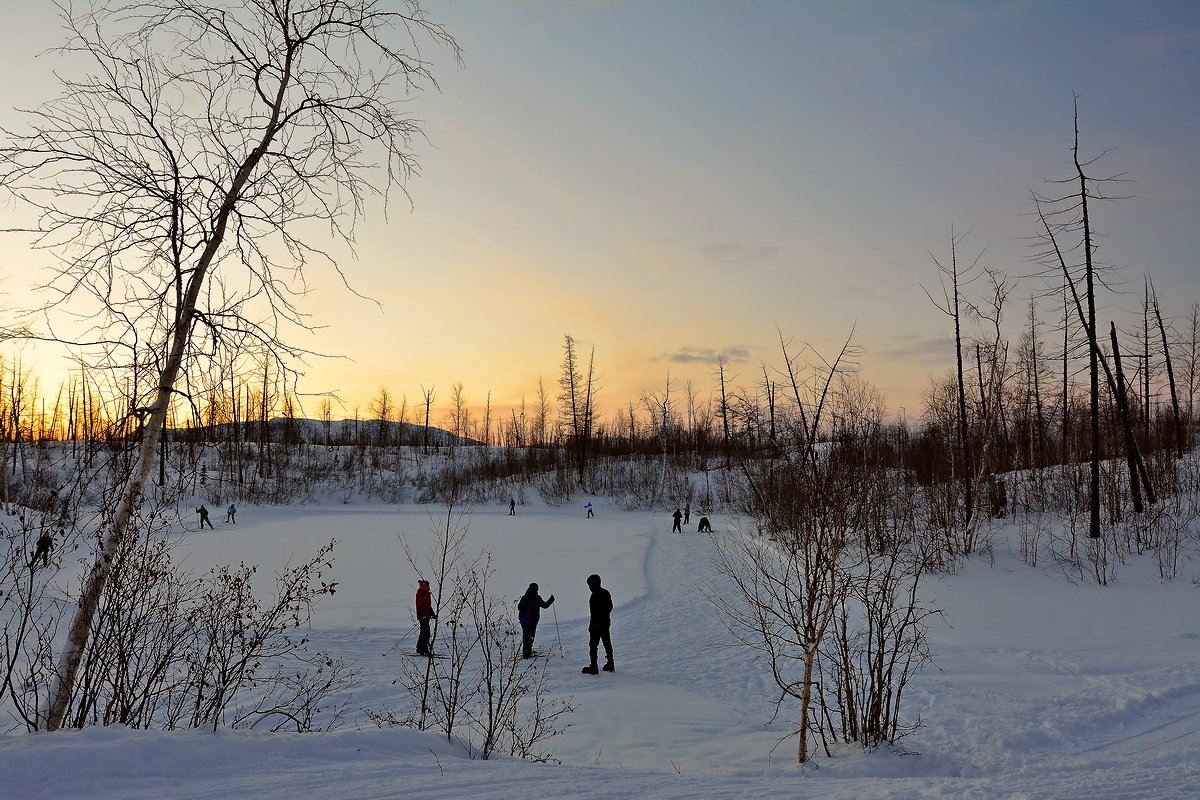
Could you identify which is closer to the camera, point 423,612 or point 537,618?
point 423,612

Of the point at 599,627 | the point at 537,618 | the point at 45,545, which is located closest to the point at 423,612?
the point at 537,618

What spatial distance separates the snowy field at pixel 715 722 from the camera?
4172 millimetres

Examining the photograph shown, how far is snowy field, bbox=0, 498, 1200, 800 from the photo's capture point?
4172 mm

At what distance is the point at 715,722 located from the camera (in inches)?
329

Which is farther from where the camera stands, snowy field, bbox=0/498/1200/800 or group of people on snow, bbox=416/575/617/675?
group of people on snow, bbox=416/575/617/675

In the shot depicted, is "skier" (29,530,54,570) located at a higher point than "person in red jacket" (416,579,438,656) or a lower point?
higher

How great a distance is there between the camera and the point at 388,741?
519cm

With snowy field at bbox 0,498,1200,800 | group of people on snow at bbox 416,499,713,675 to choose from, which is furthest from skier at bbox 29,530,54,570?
group of people on snow at bbox 416,499,713,675

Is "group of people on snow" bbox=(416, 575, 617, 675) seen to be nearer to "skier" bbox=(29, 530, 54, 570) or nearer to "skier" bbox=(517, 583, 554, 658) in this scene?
"skier" bbox=(517, 583, 554, 658)

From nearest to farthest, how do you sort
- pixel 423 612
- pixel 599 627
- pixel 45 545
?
1. pixel 45 545
2. pixel 599 627
3. pixel 423 612

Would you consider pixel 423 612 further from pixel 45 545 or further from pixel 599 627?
pixel 45 545

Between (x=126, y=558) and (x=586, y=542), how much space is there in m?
23.4

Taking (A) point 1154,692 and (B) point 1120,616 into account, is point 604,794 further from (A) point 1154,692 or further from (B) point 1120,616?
(B) point 1120,616

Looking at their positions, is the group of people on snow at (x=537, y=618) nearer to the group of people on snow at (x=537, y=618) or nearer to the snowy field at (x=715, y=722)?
the group of people on snow at (x=537, y=618)
